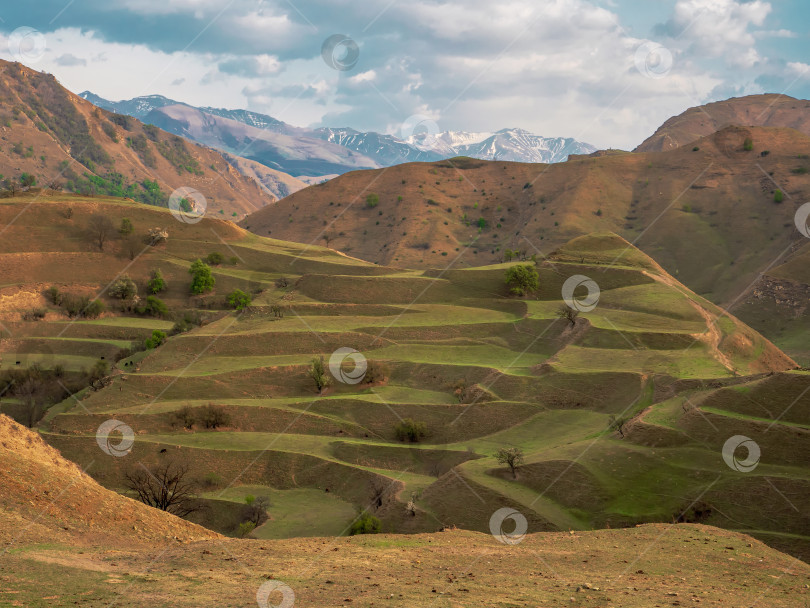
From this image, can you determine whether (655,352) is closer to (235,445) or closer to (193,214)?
(235,445)

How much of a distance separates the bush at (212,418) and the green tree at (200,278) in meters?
34.8

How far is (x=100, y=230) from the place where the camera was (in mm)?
82875

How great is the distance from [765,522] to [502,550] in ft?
39.1

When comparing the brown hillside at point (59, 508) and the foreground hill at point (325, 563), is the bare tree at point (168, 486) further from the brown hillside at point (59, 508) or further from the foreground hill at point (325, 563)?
the foreground hill at point (325, 563)

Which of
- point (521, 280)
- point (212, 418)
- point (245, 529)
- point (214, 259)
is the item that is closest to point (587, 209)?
point (521, 280)

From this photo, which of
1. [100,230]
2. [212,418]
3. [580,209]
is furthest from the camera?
[580,209]

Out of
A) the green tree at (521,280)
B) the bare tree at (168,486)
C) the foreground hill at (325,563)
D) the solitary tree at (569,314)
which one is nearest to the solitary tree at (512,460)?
the foreground hill at (325,563)

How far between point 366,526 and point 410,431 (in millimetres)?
12899

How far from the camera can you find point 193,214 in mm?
95688

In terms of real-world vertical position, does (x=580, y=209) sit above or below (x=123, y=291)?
above

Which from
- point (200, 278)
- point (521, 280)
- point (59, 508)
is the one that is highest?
point (521, 280)

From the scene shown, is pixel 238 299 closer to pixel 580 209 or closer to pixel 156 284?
pixel 156 284

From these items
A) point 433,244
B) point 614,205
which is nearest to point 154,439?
point 433,244

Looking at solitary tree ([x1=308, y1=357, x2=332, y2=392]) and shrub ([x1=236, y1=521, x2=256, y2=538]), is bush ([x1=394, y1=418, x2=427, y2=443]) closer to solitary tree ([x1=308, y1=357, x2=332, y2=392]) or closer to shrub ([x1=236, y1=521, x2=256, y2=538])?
solitary tree ([x1=308, y1=357, x2=332, y2=392])
